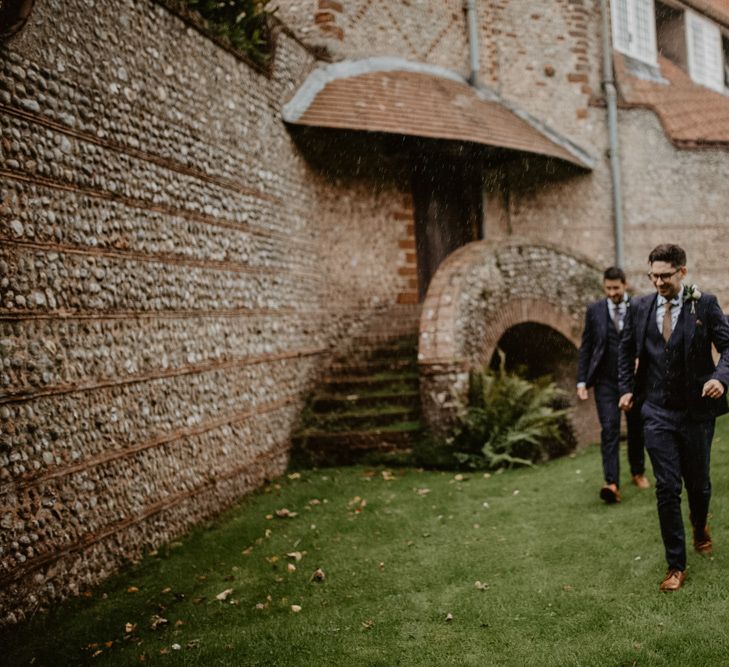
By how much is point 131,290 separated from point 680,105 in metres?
14.1

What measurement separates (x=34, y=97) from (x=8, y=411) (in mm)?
2381

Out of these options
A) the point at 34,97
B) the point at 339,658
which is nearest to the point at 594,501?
the point at 339,658

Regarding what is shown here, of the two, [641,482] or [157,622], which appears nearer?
[157,622]

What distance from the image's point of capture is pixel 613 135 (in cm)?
1465

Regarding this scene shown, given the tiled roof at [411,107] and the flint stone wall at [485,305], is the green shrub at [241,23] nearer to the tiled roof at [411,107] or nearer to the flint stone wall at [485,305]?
the tiled roof at [411,107]

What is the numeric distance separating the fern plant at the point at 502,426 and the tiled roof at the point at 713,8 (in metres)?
13.8

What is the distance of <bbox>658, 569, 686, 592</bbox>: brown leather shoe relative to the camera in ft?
14.3

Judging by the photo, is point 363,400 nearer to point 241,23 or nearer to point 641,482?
point 641,482

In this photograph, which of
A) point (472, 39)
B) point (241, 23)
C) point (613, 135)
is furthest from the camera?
point (613, 135)

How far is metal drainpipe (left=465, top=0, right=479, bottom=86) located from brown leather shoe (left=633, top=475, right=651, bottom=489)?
31.3ft

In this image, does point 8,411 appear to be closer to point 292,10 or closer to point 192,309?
point 192,309

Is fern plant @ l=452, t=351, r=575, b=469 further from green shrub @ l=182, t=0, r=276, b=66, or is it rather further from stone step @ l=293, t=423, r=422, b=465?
green shrub @ l=182, t=0, r=276, b=66

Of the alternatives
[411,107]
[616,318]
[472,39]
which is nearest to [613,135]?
[472,39]

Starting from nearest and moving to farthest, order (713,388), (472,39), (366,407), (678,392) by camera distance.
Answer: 1. (713,388)
2. (678,392)
3. (366,407)
4. (472,39)
